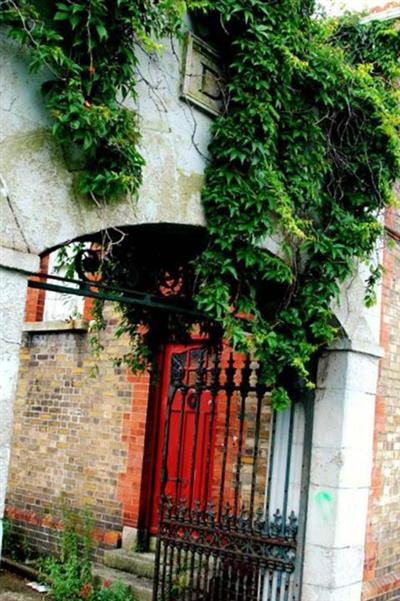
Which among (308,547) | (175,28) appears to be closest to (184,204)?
(175,28)

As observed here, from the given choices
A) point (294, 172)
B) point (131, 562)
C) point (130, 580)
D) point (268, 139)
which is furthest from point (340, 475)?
point (131, 562)

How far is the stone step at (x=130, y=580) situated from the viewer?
6740mm

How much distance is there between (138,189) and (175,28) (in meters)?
0.95

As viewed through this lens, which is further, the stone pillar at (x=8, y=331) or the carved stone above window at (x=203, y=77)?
the carved stone above window at (x=203, y=77)

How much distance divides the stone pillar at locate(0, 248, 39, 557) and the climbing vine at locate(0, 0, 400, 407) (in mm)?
582

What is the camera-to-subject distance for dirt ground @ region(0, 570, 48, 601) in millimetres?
7349

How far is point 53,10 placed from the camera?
11.8 feet

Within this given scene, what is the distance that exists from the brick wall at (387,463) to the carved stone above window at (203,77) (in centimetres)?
225

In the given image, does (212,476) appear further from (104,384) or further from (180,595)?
(104,384)

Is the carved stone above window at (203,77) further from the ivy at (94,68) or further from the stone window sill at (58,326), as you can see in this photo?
the stone window sill at (58,326)

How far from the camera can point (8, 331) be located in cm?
340

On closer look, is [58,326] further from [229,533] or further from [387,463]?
[387,463]

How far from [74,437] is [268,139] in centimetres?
531

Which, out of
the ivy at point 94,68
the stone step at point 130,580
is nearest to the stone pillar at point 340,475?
the stone step at point 130,580
